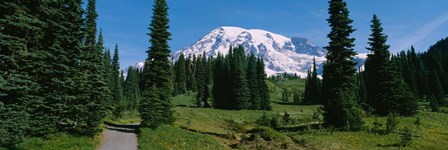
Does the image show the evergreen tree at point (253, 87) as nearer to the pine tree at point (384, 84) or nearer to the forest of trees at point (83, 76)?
the forest of trees at point (83, 76)

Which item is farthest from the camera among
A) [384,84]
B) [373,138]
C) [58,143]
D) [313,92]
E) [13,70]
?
[313,92]

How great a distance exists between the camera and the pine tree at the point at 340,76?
130ft

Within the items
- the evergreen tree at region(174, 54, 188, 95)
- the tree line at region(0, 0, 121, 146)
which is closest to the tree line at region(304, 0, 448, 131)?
the tree line at region(0, 0, 121, 146)

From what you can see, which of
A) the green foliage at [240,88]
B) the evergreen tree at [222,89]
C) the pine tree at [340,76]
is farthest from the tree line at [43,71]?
the evergreen tree at [222,89]

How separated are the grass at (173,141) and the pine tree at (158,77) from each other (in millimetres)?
2518

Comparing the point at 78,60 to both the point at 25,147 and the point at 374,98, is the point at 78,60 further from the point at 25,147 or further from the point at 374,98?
the point at 374,98

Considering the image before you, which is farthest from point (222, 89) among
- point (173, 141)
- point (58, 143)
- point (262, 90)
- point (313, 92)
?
point (58, 143)

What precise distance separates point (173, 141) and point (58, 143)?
30.4 ft

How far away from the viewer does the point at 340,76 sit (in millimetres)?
40906

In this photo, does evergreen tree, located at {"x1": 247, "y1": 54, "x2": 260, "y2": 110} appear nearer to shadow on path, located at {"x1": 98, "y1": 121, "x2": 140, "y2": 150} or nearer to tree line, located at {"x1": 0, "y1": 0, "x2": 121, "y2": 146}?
shadow on path, located at {"x1": 98, "y1": 121, "x2": 140, "y2": 150}

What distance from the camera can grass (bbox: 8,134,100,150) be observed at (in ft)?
77.4

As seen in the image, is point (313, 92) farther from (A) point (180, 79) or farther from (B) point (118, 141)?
(B) point (118, 141)

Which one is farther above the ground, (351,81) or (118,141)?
(351,81)

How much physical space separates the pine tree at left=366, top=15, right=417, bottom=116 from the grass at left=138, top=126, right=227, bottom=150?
24.8 meters
